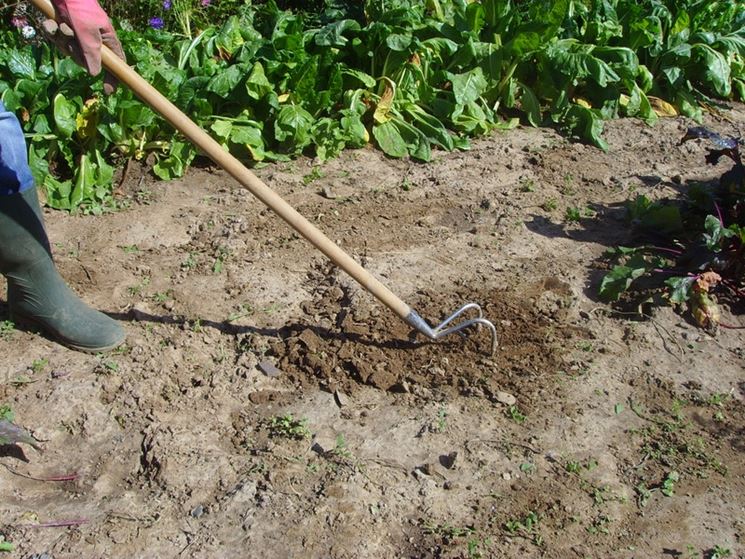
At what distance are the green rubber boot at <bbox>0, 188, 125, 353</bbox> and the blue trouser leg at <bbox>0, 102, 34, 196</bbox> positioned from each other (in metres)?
0.07

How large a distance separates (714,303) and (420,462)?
170 centimetres

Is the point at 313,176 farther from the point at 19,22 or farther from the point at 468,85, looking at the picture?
the point at 19,22

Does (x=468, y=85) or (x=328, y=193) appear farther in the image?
(x=468, y=85)

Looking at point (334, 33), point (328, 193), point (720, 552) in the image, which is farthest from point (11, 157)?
point (720, 552)

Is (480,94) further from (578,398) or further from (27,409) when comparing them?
(27,409)

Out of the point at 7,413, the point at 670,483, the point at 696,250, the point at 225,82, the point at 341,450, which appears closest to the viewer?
the point at 670,483

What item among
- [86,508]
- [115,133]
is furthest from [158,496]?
[115,133]

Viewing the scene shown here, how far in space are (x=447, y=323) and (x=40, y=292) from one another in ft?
5.74

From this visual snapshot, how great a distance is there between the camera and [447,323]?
3820 millimetres

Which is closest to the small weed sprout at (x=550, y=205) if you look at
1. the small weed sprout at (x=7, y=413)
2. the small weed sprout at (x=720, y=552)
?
the small weed sprout at (x=720, y=552)

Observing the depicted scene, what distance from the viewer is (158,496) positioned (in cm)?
314

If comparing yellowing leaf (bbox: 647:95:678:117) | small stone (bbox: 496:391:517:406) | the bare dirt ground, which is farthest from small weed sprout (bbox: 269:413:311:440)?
yellowing leaf (bbox: 647:95:678:117)

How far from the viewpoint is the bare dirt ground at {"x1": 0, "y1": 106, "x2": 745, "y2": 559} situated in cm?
304

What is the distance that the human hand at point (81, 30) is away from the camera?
3004 mm
